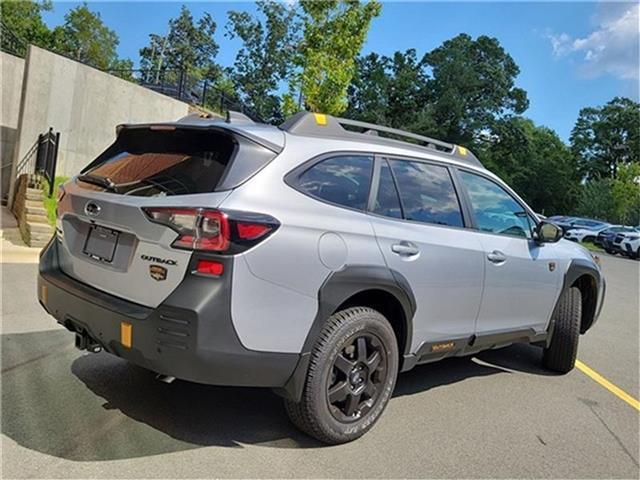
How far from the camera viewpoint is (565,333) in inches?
193

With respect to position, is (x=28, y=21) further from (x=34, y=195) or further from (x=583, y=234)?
(x=583, y=234)

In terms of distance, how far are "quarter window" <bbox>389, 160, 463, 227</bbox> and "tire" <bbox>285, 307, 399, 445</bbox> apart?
0.83m

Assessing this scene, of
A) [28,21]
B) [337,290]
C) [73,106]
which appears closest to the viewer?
[337,290]

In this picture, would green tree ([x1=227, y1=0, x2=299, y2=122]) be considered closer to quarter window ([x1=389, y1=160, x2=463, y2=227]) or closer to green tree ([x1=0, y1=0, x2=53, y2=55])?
green tree ([x1=0, y1=0, x2=53, y2=55])

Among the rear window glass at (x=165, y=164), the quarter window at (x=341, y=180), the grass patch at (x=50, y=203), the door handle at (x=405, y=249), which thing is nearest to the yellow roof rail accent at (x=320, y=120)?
the quarter window at (x=341, y=180)

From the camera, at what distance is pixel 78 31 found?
48.8 metres

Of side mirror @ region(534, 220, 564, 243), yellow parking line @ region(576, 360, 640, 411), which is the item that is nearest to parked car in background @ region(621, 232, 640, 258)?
yellow parking line @ region(576, 360, 640, 411)

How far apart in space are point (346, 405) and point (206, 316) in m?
1.14

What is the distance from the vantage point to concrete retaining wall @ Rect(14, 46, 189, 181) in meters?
11.2

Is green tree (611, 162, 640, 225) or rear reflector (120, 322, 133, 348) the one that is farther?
green tree (611, 162, 640, 225)

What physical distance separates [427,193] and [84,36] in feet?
177

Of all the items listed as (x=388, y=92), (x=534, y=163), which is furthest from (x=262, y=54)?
(x=534, y=163)

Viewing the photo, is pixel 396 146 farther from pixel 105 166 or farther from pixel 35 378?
pixel 35 378

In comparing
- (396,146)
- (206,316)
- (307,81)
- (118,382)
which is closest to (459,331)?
(396,146)
